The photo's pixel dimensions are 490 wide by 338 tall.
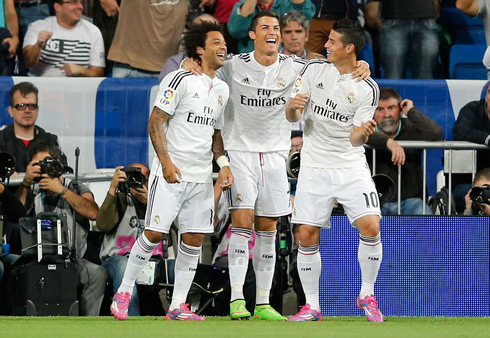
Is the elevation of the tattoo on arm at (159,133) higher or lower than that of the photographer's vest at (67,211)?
higher

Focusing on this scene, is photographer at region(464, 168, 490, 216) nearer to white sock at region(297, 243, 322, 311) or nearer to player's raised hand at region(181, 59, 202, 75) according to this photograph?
white sock at region(297, 243, 322, 311)

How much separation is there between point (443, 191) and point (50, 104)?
4.19 meters

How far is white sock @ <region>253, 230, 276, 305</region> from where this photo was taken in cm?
770

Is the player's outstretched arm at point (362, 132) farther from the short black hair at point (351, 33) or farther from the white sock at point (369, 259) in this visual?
the white sock at point (369, 259)

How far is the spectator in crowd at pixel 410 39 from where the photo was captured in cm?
1109

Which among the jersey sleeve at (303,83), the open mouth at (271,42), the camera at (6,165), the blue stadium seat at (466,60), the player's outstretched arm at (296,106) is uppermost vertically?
the blue stadium seat at (466,60)

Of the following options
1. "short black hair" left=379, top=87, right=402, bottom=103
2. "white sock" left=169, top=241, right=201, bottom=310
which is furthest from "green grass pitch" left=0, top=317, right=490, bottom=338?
"short black hair" left=379, top=87, right=402, bottom=103

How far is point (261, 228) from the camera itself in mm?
7750

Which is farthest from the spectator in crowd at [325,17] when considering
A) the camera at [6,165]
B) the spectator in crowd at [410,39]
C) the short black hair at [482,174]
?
the camera at [6,165]

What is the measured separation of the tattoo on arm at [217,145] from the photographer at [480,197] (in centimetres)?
247

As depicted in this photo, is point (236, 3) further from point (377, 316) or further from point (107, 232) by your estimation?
point (377, 316)

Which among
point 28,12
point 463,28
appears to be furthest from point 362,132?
point 28,12

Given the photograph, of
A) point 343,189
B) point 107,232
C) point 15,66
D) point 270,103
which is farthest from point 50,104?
point 343,189

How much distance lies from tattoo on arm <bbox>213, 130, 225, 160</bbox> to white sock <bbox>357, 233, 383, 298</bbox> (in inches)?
50.5
